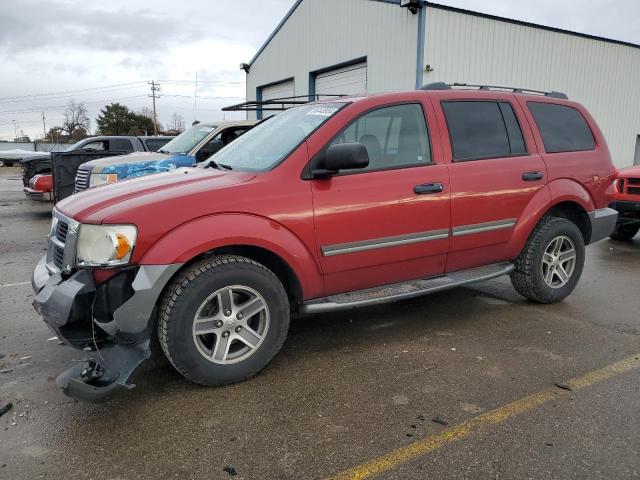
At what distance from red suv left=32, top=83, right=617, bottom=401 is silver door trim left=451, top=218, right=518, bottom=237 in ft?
0.04

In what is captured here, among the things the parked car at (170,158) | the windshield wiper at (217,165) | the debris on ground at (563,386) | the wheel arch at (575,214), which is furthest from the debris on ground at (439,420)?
the parked car at (170,158)

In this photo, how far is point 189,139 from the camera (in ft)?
28.9

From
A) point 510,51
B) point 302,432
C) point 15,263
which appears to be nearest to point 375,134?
point 302,432

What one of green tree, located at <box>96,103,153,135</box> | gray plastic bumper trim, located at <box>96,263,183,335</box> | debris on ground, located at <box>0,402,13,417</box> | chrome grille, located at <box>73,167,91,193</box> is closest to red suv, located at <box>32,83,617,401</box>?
gray plastic bumper trim, located at <box>96,263,183,335</box>

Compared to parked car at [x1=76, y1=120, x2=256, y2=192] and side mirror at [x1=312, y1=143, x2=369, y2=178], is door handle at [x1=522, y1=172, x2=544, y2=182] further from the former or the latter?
parked car at [x1=76, y1=120, x2=256, y2=192]

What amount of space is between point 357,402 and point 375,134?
1.99 meters

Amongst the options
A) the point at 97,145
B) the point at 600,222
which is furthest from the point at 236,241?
the point at 97,145

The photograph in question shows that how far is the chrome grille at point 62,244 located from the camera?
3.04 meters

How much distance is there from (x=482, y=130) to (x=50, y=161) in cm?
1115

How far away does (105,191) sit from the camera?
3.47 metres

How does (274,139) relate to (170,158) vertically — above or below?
above

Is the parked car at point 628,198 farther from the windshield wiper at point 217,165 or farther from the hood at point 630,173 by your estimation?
the windshield wiper at point 217,165

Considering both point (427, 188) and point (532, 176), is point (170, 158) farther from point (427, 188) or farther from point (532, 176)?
point (532, 176)

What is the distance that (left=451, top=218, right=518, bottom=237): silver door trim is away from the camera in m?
4.06
